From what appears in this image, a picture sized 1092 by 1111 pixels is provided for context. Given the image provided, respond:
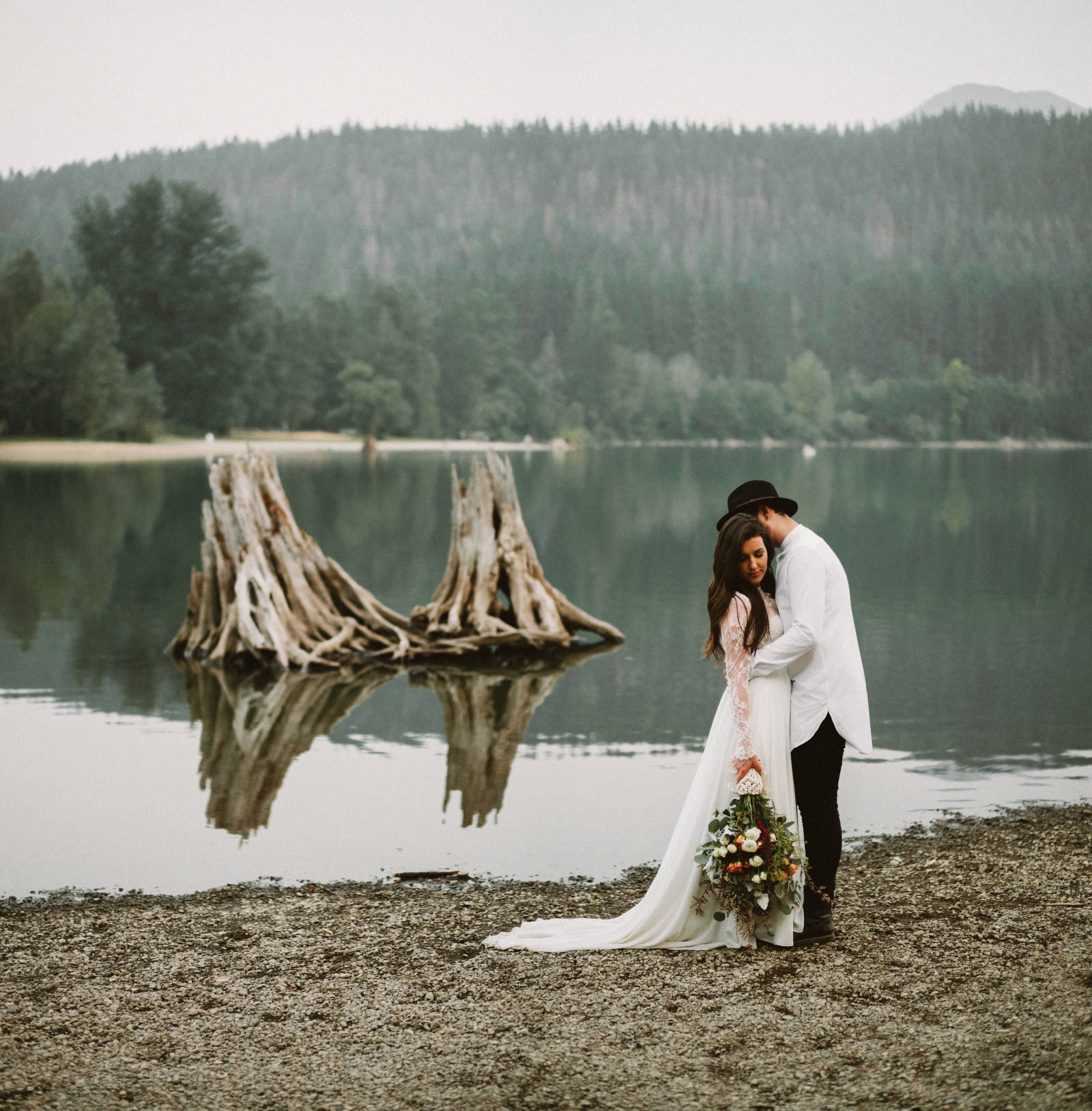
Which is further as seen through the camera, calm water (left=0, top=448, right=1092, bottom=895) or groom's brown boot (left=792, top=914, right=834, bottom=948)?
calm water (left=0, top=448, right=1092, bottom=895)

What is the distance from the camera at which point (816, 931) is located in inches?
250

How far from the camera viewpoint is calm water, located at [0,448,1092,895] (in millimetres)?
9531

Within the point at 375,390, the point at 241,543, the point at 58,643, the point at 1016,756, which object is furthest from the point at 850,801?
the point at 375,390

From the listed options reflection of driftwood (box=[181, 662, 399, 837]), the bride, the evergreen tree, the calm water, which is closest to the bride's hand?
the bride

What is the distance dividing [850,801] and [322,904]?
4728mm

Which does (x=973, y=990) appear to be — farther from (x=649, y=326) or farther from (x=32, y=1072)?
(x=649, y=326)

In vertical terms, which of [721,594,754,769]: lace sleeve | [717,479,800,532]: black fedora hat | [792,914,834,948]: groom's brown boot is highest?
[717,479,800,532]: black fedora hat

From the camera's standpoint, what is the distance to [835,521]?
44188mm

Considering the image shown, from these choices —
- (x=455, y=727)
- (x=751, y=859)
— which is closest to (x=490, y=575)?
(x=455, y=727)

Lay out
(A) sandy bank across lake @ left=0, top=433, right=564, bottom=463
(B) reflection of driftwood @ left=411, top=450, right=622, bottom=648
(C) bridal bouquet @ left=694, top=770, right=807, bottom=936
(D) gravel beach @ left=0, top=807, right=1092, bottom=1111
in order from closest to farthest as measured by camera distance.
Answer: (D) gravel beach @ left=0, top=807, right=1092, bottom=1111 < (C) bridal bouquet @ left=694, top=770, right=807, bottom=936 < (B) reflection of driftwood @ left=411, top=450, right=622, bottom=648 < (A) sandy bank across lake @ left=0, top=433, right=564, bottom=463

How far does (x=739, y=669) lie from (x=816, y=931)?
125 centimetres

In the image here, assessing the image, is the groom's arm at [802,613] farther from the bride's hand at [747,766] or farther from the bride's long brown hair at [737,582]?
the bride's hand at [747,766]

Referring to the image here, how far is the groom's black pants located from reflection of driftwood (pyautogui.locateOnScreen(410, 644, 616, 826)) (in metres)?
4.07

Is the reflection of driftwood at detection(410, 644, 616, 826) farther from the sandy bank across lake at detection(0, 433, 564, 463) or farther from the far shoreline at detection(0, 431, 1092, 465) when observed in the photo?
the sandy bank across lake at detection(0, 433, 564, 463)
